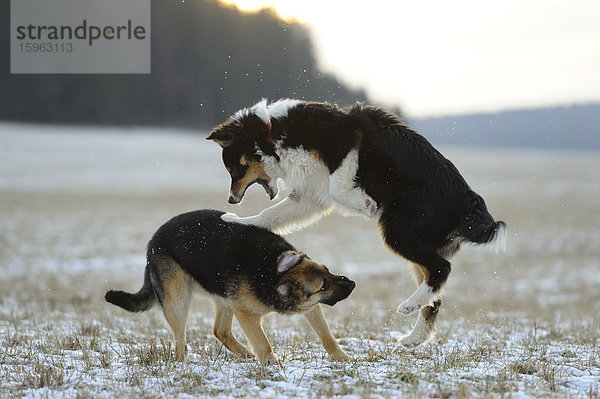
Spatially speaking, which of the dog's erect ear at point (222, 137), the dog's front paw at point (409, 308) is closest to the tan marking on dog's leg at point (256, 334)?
the dog's front paw at point (409, 308)

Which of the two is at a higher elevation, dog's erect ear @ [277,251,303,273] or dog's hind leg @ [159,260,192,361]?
dog's erect ear @ [277,251,303,273]

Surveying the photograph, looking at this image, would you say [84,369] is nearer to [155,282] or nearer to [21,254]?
[155,282]

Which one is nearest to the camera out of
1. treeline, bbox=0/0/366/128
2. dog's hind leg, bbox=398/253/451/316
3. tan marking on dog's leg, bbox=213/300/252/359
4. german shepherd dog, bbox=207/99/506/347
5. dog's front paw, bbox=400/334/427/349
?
dog's hind leg, bbox=398/253/451/316

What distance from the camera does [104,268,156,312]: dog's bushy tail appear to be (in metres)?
6.30

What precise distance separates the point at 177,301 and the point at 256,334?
0.95m

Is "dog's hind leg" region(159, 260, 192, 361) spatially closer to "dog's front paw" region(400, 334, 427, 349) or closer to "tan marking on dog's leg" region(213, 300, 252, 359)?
"tan marking on dog's leg" region(213, 300, 252, 359)

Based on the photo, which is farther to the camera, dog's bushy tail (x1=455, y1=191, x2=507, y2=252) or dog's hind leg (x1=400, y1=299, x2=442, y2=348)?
dog's hind leg (x1=400, y1=299, x2=442, y2=348)

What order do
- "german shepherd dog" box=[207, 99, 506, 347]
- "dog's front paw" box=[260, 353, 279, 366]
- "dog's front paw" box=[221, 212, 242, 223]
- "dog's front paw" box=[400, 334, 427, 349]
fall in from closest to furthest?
"dog's front paw" box=[260, 353, 279, 366], "german shepherd dog" box=[207, 99, 506, 347], "dog's front paw" box=[400, 334, 427, 349], "dog's front paw" box=[221, 212, 242, 223]

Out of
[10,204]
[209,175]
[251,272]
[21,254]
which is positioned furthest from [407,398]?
[209,175]

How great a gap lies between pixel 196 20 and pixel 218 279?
1259 inches

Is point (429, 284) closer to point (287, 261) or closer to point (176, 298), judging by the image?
point (287, 261)

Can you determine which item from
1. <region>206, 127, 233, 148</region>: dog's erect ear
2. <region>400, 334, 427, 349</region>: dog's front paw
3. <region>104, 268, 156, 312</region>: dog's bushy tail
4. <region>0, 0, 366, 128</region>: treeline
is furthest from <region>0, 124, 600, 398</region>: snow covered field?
<region>0, 0, 366, 128</region>: treeline

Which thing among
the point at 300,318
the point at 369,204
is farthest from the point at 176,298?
the point at 300,318

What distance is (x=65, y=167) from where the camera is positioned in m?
44.3
